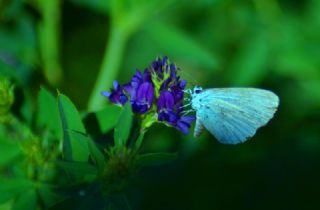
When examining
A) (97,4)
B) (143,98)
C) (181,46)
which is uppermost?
(97,4)

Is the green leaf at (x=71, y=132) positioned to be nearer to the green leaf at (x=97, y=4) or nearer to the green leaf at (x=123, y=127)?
the green leaf at (x=123, y=127)

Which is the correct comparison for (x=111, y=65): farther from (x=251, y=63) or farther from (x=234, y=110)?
(x=234, y=110)

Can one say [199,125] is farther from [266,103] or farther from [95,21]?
[95,21]

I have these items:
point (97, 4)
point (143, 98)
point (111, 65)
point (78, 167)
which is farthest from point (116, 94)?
point (97, 4)

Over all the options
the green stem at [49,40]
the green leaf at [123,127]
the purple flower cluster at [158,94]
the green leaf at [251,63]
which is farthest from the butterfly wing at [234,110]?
the green stem at [49,40]

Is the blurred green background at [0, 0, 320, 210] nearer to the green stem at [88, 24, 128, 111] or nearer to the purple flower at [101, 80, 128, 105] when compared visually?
the green stem at [88, 24, 128, 111]

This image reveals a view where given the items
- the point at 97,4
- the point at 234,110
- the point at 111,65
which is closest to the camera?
the point at 234,110

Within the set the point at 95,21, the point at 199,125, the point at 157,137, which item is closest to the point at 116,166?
the point at 199,125
